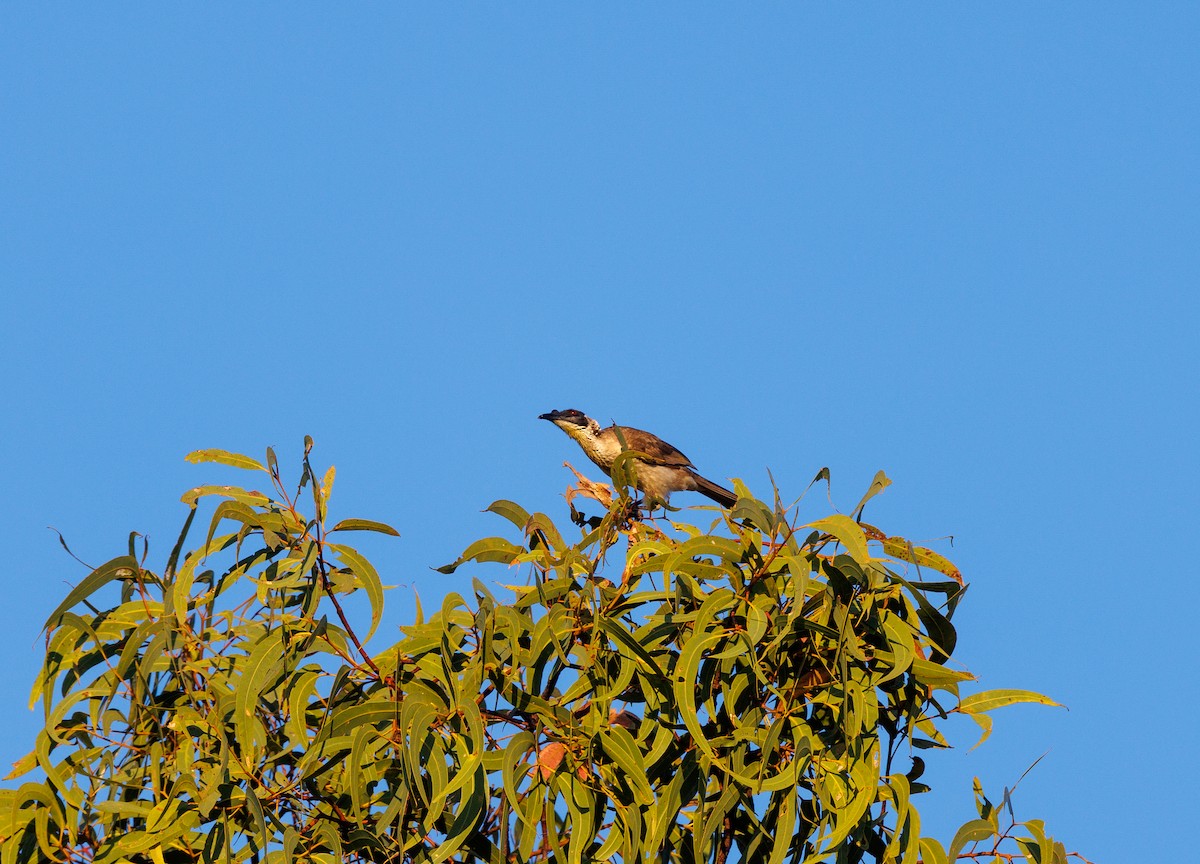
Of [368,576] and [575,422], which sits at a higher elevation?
[575,422]

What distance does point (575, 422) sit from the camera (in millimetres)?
9258

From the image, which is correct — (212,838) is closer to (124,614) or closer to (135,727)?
(135,727)

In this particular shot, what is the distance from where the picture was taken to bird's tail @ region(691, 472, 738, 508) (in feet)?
31.8

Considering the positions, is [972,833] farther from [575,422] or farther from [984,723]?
[575,422]

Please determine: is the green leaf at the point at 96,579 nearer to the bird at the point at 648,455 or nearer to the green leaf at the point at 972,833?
the green leaf at the point at 972,833

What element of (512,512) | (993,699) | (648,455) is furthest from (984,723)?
(648,455)

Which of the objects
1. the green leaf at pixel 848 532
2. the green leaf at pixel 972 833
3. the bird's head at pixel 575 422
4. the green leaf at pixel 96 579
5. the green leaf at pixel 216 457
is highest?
the bird's head at pixel 575 422

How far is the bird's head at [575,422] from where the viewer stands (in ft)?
30.2

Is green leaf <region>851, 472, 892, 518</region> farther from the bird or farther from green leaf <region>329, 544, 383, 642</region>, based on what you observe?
the bird

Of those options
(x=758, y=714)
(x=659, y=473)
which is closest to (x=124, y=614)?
(x=758, y=714)

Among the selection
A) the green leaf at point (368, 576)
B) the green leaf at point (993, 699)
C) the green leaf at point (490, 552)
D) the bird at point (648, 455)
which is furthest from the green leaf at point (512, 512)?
the bird at point (648, 455)

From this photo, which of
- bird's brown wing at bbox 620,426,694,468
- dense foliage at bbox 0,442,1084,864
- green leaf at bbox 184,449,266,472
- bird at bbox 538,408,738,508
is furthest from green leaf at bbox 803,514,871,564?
bird's brown wing at bbox 620,426,694,468

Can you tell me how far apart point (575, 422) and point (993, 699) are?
5508 millimetres

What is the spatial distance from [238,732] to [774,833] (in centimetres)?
146
